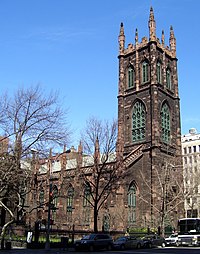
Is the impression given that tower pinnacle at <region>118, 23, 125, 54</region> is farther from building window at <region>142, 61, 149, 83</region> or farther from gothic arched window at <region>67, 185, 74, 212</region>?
gothic arched window at <region>67, 185, 74, 212</region>

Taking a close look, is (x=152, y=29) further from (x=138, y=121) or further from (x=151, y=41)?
(x=138, y=121)

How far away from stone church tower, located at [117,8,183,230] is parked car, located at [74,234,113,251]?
13.9 m

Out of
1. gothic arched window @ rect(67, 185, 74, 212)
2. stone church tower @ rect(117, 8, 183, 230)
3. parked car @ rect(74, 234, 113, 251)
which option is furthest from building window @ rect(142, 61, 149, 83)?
parked car @ rect(74, 234, 113, 251)

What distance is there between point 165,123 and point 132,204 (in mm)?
13943

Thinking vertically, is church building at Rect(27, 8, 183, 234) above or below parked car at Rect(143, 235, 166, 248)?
above

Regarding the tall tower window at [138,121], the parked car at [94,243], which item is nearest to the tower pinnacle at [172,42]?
the tall tower window at [138,121]

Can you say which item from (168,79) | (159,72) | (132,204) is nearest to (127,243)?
(132,204)

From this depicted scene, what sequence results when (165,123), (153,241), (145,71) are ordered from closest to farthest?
(153,241) < (165,123) < (145,71)

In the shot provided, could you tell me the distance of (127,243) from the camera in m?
31.2

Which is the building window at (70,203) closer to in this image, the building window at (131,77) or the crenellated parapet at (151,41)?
the building window at (131,77)

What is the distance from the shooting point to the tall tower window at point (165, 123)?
2074 inches

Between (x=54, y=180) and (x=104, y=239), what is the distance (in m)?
28.9

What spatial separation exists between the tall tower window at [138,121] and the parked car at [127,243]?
832 inches

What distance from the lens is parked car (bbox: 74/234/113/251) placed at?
29.4 meters
